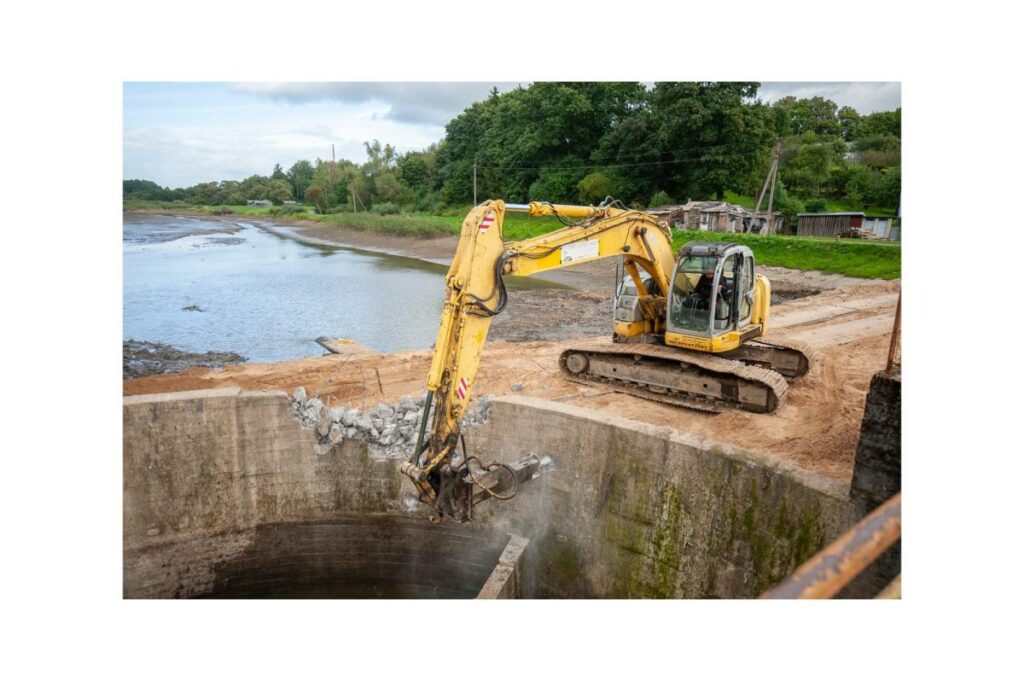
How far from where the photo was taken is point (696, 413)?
8547mm

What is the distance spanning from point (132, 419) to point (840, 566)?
8.20 metres

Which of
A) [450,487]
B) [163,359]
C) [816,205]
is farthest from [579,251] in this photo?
[816,205]

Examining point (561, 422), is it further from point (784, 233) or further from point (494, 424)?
point (784, 233)

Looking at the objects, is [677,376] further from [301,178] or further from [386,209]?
[386,209]

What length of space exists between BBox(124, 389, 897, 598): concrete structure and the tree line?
5279 mm

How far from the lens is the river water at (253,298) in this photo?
13477mm

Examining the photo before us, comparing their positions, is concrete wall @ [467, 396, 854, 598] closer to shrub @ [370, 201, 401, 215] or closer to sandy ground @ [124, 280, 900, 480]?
sandy ground @ [124, 280, 900, 480]

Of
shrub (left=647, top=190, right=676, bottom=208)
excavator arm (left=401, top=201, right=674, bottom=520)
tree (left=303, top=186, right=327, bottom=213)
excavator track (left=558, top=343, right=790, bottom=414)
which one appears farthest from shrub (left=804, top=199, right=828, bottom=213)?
tree (left=303, top=186, right=327, bottom=213)

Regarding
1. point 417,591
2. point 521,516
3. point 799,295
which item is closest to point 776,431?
point 521,516

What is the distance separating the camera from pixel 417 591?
812cm

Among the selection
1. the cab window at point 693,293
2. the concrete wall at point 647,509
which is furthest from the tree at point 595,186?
the concrete wall at point 647,509

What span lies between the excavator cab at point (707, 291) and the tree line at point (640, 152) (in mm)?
4904

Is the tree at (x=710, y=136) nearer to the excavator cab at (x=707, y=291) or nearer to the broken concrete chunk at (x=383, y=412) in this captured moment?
the excavator cab at (x=707, y=291)

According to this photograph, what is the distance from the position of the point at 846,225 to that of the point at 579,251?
16133 mm
